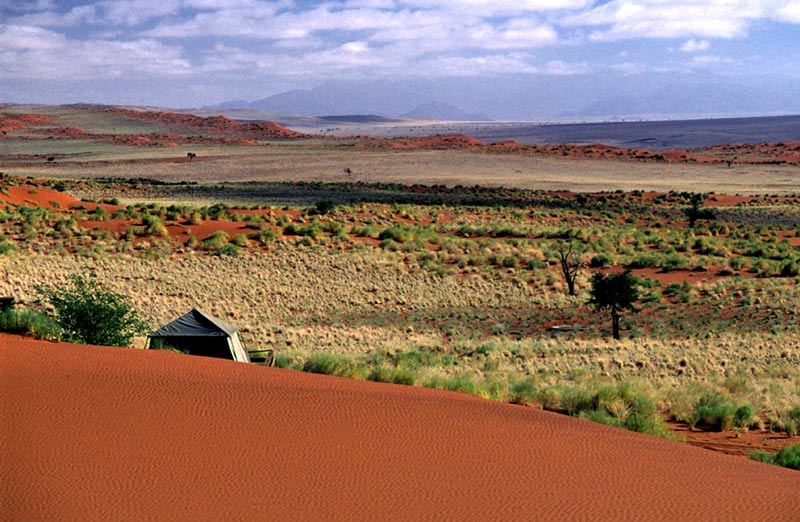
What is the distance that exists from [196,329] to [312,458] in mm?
10141

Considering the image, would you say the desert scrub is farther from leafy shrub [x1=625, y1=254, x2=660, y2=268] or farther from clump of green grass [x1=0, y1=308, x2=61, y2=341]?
leafy shrub [x1=625, y1=254, x2=660, y2=268]

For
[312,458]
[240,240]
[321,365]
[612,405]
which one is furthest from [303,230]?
[312,458]

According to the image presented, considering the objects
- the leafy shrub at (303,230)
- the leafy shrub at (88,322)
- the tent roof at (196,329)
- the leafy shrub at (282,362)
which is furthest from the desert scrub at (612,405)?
the leafy shrub at (303,230)

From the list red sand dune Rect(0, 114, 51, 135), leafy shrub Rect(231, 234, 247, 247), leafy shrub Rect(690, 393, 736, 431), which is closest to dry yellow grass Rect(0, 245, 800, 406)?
leafy shrub Rect(690, 393, 736, 431)

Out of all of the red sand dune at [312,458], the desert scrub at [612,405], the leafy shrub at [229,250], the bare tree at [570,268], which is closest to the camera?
the red sand dune at [312,458]

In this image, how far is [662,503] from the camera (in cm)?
889

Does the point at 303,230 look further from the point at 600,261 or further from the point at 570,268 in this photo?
the point at 600,261

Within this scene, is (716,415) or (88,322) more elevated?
(88,322)

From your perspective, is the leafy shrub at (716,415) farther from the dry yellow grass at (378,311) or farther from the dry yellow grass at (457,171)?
the dry yellow grass at (457,171)

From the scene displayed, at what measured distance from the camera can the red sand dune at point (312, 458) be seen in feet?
27.4

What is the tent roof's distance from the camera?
19000 millimetres

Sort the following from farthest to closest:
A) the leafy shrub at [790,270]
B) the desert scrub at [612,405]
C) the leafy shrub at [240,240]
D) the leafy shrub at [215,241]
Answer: the leafy shrub at [240,240]
the leafy shrub at [215,241]
the leafy shrub at [790,270]
the desert scrub at [612,405]

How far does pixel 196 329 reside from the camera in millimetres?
19297

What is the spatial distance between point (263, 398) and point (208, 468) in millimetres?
3122
